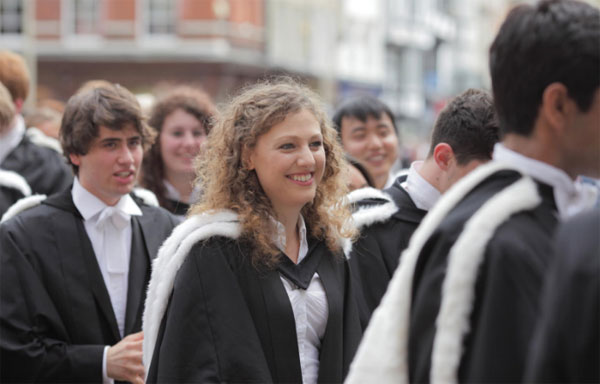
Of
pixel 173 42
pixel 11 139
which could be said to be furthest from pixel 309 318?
pixel 173 42

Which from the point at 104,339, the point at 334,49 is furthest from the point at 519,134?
the point at 334,49

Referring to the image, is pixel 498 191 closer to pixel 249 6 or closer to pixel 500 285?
pixel 500 285

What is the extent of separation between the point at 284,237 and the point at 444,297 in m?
1.60

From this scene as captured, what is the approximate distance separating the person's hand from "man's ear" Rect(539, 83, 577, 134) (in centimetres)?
260

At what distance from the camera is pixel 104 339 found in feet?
14.5

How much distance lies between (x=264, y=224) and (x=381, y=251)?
0.74m

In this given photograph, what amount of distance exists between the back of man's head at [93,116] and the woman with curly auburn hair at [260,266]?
3.23 feet

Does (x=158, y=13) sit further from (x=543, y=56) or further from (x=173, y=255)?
(x=543, y=56)

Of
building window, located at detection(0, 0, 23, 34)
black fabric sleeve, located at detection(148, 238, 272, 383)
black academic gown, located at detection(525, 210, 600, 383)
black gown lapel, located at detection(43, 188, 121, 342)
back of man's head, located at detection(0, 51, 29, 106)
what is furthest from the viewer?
building window, located at detection(0, 0, 23, 34)

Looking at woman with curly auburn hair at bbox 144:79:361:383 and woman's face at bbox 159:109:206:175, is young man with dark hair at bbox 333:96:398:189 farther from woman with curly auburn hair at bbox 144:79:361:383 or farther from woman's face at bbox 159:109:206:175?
woman with curly auburn hair at bbox 144:79:361:383

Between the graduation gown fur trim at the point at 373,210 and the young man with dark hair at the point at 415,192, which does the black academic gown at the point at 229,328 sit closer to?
the young man with dark hair at the point at 415,192

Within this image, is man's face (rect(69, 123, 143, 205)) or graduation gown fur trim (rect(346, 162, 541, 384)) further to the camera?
man's face (rect(69, 123, 143, 205))

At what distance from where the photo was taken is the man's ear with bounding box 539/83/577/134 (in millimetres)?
2077

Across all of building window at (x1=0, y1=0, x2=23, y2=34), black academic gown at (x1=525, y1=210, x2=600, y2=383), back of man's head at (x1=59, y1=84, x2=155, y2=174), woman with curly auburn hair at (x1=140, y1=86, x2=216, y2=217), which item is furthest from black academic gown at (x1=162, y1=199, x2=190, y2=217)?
building window at (x1=0, y1=0, x2=23, y2=34)
